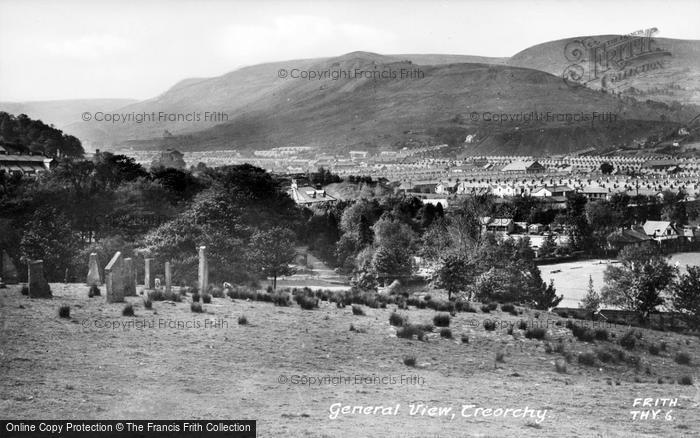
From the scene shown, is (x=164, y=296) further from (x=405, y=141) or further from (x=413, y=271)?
(x=405, y=141)

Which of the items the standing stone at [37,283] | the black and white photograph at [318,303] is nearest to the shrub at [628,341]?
the black and white photograph at [318,303]

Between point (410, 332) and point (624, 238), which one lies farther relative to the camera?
point (624, 238)

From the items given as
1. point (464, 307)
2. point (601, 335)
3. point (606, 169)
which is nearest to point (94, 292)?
point (464, 307)

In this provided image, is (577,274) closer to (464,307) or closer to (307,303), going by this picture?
(464,307)

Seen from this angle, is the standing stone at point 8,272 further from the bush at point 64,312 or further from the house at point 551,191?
the house at point 551,191

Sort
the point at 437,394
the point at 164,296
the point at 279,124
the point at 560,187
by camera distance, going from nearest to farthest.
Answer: the point at 437,394 → the point at 164,296 → the point at 560,187 → the point at 279,124

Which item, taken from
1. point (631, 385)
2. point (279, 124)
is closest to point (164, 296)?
point (631, 385)
